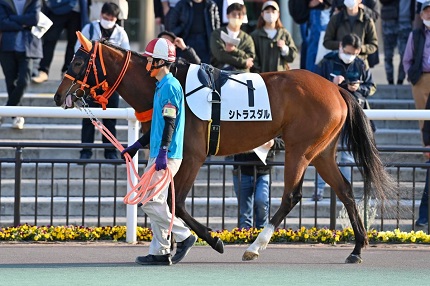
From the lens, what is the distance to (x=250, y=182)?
38.2 feet

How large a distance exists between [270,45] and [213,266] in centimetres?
487

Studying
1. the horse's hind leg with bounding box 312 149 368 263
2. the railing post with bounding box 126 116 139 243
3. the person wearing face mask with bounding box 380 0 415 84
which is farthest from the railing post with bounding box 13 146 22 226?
the person wearing face mask with bounding box 380 0 415 84

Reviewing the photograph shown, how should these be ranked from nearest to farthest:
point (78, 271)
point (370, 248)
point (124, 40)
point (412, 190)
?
point (78, 271) → point (370, 248) → point (412, 190) → point (124, 40)

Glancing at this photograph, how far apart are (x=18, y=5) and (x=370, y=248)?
5.93 meters

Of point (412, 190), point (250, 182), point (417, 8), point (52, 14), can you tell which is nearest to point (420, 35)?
point (417, 8)

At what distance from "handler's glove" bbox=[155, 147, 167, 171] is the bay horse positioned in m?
0.47

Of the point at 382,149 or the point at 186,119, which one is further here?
the point at 382,149

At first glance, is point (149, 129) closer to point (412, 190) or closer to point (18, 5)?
point (412, 190)

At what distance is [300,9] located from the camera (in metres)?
16.0

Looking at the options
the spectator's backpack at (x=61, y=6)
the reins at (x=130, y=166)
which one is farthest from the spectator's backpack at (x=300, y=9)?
the reins at (x=130, y=166)

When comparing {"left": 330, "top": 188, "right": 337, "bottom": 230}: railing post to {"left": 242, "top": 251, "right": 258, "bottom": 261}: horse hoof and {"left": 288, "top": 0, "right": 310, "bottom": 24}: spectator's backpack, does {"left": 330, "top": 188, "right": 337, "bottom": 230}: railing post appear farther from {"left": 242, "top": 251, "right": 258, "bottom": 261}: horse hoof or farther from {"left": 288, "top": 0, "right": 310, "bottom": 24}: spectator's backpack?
{"left": 288, "top": 0, "right": 310, "bottom": 24}: spectator's backpack

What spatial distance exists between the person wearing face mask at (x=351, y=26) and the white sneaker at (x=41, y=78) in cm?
384

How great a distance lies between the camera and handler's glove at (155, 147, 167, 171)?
9406mm

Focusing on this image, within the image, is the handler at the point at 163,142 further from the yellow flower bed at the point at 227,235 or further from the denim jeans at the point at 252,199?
the denim jeans at the point at 252,199
